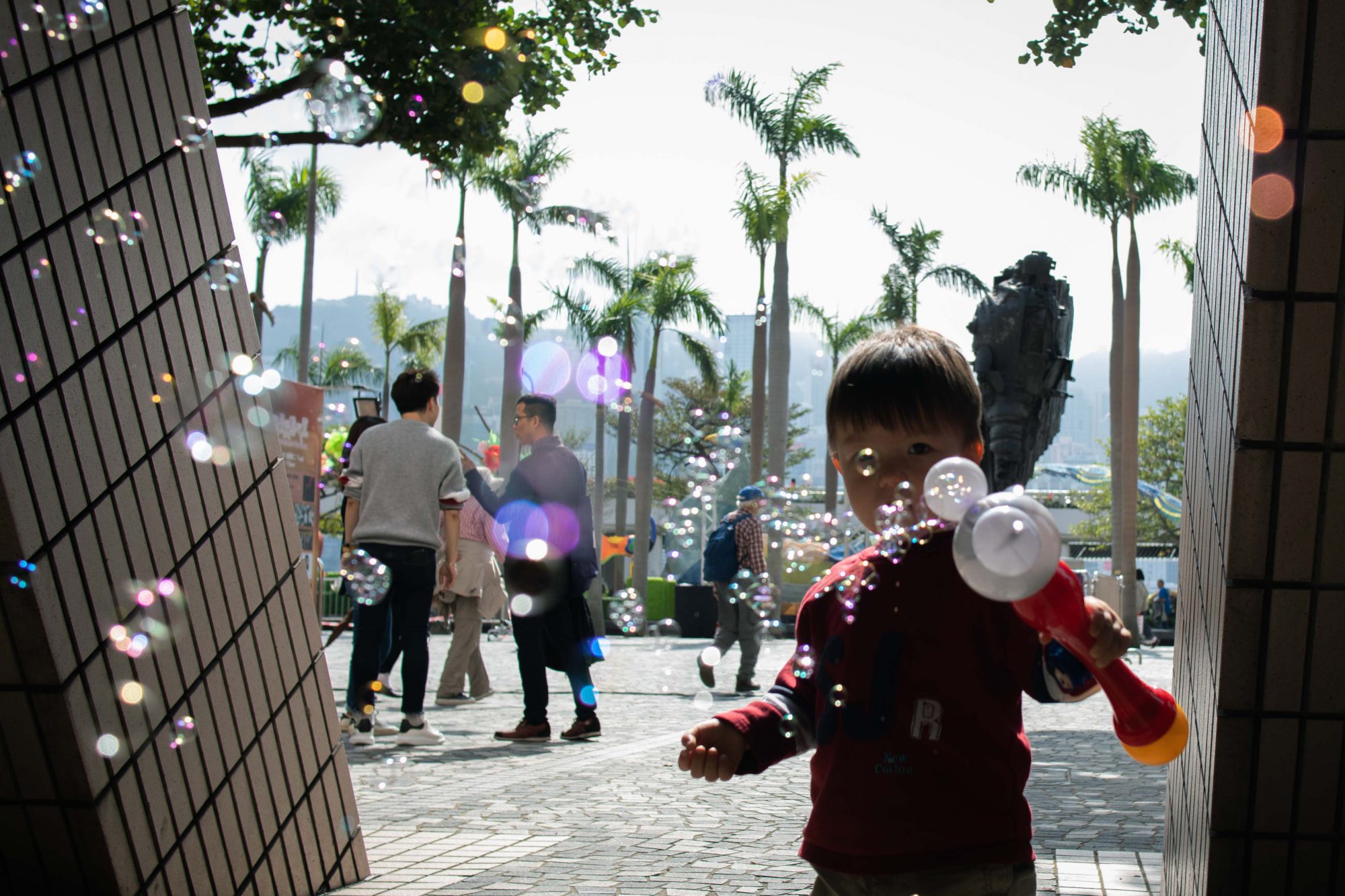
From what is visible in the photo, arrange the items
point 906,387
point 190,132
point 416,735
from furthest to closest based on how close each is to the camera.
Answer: point 416,735 → point 190,132 → point 906,387

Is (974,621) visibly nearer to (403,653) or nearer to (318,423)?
(403,653)

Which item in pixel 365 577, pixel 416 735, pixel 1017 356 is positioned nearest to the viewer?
pixel 365 577

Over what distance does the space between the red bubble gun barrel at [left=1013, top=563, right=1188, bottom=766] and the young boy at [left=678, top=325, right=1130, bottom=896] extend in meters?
0.11

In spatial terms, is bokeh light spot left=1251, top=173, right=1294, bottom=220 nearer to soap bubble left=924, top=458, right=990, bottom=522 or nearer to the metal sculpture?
soap bubble left=924, top=458, right=990, bottom=522

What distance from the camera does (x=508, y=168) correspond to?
2988cm

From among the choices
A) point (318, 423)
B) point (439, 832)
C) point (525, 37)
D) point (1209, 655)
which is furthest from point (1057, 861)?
point (318, 423)

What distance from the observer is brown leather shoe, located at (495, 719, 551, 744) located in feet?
23.6

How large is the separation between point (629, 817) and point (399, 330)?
4300 centimetres

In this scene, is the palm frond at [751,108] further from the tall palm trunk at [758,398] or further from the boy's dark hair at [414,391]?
the boy's dark hair at [414,391]

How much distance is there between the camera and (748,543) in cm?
894

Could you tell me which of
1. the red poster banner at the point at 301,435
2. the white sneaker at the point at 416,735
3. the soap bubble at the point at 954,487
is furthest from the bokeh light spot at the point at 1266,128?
the red poster banner at the point at 301,435

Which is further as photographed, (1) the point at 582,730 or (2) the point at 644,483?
(2) the point at 644,483

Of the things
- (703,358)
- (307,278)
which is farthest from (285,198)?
(703,358)

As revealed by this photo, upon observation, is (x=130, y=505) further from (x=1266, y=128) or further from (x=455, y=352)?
(x=455, y=352)
